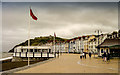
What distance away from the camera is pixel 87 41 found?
102 metres

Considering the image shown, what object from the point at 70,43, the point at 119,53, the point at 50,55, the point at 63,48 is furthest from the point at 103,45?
the point at 63,48

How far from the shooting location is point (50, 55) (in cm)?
3666

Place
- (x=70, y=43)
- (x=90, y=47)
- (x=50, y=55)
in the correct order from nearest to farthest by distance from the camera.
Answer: (x=50, y=55) → (x=90, y=47) → (x=70, y=43)

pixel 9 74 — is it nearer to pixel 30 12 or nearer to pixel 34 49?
pixel 30 12

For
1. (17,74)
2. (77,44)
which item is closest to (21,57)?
(17,74)

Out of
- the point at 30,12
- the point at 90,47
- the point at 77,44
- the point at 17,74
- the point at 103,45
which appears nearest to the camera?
the point at 17,74

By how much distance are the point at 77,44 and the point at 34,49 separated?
245 ft

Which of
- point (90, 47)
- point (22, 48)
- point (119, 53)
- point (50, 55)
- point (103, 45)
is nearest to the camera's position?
point (119, 53)

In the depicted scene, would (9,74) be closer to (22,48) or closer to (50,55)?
(50,55)

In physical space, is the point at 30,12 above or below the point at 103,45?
above

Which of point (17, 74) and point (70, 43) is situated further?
point (70, 43)

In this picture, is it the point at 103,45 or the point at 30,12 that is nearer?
the point at 30,12

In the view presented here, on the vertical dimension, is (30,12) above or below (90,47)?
above

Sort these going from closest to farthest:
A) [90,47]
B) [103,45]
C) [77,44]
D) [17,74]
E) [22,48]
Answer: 1. [17,74]
2. [103,45]
3. [22,48]
4. [90,47]
5. [77,44]
